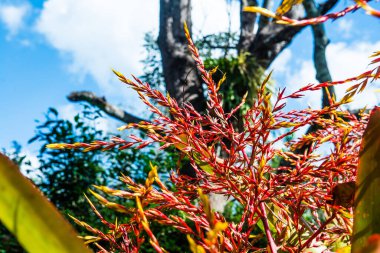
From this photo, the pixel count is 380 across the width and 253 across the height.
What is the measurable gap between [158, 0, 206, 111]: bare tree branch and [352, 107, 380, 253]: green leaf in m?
4.23

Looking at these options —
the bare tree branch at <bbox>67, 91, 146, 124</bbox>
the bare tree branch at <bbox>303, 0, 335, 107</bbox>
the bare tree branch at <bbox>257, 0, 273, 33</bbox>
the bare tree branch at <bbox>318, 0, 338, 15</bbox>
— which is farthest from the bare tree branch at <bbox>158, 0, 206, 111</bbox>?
the bare tree branch at <bbox>318, 0, 338, 15</bbox>

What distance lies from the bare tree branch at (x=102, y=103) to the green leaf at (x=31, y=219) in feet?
17.7

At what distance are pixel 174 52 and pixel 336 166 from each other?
14.5 ft

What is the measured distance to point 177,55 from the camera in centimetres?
489

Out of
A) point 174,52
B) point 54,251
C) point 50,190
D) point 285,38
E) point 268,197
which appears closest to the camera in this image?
point 54,251

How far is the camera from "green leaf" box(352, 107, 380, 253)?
46cm

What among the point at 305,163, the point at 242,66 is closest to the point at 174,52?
the point at 242,66

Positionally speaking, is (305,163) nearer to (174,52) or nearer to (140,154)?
(140,154)

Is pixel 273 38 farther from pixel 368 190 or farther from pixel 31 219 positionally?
pixel 31 219

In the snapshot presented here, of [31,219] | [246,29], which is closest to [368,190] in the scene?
[31,219]

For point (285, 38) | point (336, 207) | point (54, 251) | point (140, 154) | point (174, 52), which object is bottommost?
point (336, 207)

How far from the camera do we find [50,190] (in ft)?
13.1

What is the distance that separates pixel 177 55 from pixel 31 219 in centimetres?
461

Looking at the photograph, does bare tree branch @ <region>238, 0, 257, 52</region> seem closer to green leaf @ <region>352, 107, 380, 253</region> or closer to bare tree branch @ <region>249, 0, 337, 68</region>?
bare tree branch @ <region>249, 0, 337, 68</region>
